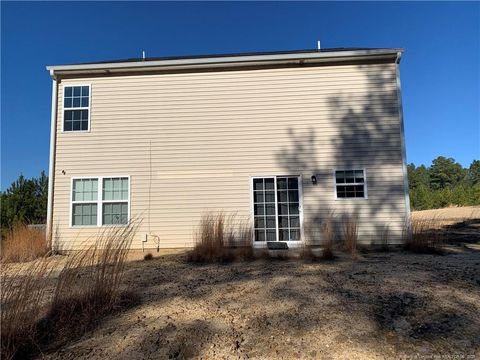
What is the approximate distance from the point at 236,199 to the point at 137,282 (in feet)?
15.7

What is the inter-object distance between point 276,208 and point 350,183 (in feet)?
7.08

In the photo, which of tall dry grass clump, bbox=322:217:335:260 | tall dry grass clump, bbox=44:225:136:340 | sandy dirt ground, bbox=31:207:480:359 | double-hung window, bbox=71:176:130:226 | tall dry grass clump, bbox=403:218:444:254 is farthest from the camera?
double-hung window, bbox=71:176:130:226

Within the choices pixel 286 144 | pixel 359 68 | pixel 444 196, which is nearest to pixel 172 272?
pixel 286 144

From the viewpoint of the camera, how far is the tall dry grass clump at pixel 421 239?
778cm

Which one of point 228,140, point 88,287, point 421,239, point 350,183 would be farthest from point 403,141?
point 88,287

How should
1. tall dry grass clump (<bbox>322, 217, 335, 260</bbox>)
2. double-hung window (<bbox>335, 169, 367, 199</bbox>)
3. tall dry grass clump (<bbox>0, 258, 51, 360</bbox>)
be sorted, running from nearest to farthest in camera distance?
tall dry grass clump (<bbox>0, 258, 51, 360</bbox>), tall dry grass clump (<bbox>322, 217, 335, 260</bbox>), double-hung window (<bbox>335, 169, 367, 199</bbox>)

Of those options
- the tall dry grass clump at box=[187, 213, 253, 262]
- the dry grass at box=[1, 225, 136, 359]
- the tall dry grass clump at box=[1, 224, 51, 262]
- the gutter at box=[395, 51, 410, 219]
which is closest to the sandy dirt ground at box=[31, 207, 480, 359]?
the dry grass at box=[1, 225, 136, 359]

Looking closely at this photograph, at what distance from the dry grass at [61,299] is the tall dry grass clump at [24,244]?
3347 millimetres

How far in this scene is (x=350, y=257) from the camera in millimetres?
7129

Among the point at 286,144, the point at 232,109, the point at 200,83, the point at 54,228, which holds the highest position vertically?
the point at 200,83

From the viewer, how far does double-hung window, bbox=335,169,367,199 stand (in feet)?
31.2

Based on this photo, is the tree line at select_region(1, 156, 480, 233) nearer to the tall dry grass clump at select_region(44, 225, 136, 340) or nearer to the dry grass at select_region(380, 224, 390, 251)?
the tall dry grass clump at select_region(44, 225, 136, 340)

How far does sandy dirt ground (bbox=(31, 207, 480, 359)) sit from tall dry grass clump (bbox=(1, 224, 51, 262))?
3.56m

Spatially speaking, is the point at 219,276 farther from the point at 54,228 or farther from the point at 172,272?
the point at 54,228
